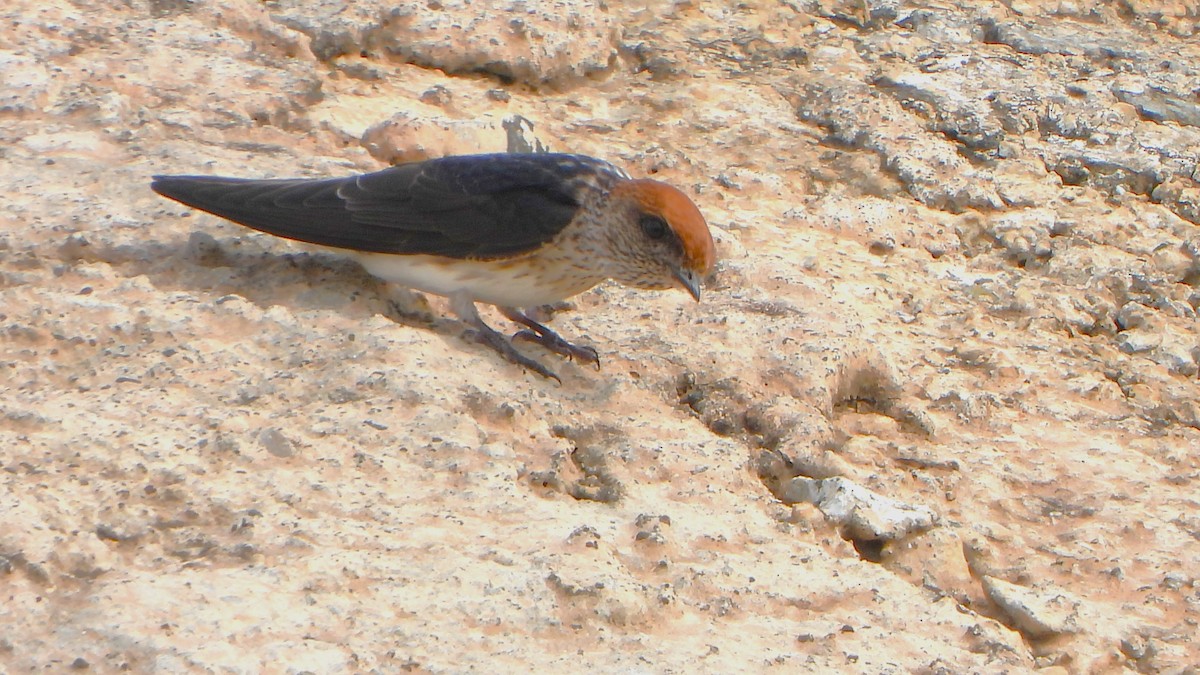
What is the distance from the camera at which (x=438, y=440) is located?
342 centimetres

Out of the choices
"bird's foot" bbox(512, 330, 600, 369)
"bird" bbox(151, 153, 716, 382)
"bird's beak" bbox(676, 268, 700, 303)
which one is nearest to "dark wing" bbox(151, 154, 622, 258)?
"bird" bbox(151, 153, 716, 382)

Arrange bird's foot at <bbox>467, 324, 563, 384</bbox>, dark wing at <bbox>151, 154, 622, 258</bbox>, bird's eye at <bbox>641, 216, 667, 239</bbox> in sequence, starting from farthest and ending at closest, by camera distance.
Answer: bird's eye at <bbox>641, 216, 667, 239</bbox> → dark wing at <bbox>151, 154, 622, 258</bbox> → bird's foot at <bbox>467, 324, 563, 384</bbox>

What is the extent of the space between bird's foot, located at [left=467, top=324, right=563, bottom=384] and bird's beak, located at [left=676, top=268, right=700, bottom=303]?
1.49 feet

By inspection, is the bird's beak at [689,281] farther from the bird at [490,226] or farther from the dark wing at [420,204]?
the dark wing at [420,204]

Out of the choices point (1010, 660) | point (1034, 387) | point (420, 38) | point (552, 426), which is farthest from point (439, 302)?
point (1010, 660)

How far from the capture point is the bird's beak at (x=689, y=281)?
4.18 meters

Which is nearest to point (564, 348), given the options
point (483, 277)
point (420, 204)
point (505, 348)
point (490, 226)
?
point (505, 348)

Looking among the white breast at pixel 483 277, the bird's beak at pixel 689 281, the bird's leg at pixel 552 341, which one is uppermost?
the bird's beak at pixel 689 281

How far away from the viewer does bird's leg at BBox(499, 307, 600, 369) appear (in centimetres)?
411

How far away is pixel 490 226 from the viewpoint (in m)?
4.30

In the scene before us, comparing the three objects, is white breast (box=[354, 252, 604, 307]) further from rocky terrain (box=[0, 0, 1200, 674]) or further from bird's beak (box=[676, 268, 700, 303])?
bird's beak (box=[676, 268, 700, 303])

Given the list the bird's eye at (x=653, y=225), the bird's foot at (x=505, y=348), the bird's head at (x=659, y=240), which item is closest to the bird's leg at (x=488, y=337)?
the bird's foot at (x=505, y=348)

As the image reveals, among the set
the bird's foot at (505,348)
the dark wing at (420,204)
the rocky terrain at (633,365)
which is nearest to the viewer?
the rocky terrain at (633,365)

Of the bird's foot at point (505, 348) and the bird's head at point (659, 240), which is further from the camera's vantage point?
the bird's head at point (659, 240)
